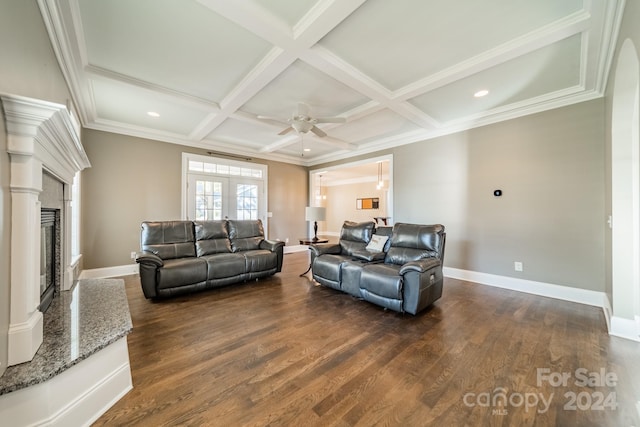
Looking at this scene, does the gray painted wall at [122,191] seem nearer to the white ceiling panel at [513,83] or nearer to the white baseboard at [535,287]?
the white ceiling panel at [513,83]

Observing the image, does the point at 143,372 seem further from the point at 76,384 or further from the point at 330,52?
the point at 330,52

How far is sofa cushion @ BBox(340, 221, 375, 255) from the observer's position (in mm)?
3924

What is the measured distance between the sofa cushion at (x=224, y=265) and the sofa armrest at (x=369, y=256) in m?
1.84

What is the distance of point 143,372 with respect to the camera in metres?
1.74

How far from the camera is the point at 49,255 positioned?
2.31 m

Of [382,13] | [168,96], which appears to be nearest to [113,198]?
[168,96]

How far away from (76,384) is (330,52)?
3.14 m

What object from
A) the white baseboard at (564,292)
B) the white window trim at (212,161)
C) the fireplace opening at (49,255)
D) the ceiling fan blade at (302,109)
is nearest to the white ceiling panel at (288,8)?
the ceiling fan blade at (302,109)

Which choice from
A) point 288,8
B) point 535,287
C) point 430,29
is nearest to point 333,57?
point 288,8

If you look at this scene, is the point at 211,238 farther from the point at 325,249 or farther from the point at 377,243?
the point at 377,243

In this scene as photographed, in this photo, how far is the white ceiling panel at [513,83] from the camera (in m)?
2.47

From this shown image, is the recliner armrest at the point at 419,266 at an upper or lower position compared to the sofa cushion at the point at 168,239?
lower

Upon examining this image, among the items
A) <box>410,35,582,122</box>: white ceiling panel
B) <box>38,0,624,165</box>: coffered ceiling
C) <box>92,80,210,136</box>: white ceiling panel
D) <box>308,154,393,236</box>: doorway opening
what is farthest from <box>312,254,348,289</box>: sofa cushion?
<box>308,154,393,236</box>: doorway opening

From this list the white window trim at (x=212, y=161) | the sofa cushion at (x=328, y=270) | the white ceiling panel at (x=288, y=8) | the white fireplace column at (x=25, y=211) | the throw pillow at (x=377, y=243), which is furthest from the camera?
the white window trim at (x=212, y=161)
